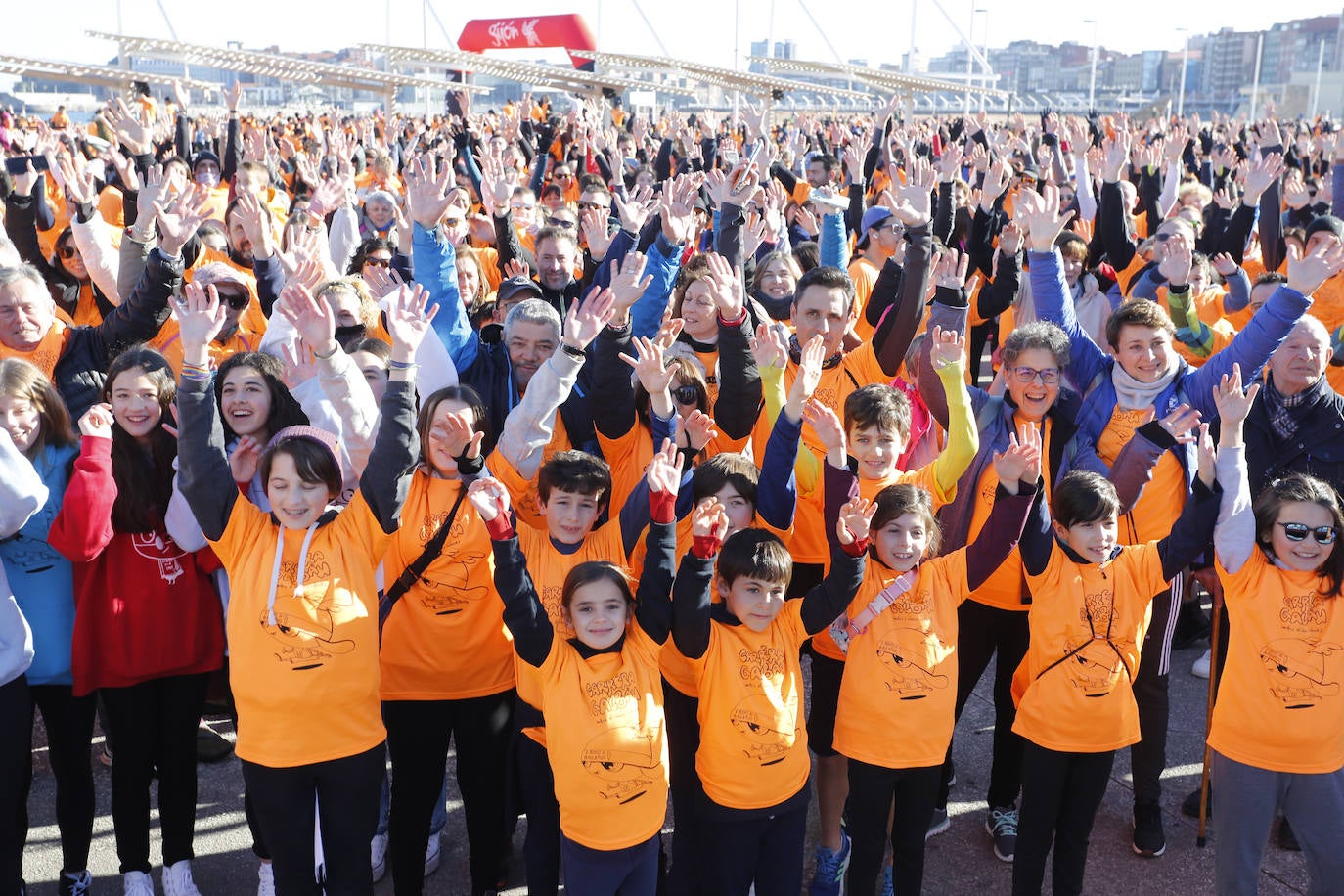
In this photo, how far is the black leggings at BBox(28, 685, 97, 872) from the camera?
311 centimetres

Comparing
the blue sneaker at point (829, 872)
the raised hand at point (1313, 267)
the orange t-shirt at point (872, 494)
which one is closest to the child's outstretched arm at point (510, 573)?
the orange t-shirt at point (872, 494)

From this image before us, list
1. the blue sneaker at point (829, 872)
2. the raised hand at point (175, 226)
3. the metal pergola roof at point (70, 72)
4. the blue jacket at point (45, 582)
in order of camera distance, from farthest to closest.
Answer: the metal pergola roof at point (70, 72) → the raised hand at point (175, 226) → the blue sneaker at point (829, 872) → the blue jacket at point (45, 582)

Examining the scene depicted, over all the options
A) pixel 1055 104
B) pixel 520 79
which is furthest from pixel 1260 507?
pixel 1055 104

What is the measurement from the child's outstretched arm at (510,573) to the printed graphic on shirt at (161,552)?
0.97 m

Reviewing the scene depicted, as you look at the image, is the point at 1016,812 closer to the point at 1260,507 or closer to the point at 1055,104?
the point at 1260,507

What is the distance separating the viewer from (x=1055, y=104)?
151 ft

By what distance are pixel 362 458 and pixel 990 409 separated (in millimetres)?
2048

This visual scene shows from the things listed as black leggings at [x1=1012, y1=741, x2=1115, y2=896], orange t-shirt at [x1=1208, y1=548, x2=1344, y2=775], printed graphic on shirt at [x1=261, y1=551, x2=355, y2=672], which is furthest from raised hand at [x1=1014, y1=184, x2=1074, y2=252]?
printed graphic on shirt at [x1=261, y1=551, x2=355, y2=672]

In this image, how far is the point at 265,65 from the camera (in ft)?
77.6

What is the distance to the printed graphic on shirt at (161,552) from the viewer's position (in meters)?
3.06

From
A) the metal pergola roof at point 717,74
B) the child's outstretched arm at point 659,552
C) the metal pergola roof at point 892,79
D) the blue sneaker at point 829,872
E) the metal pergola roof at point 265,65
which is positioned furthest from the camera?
the metal pergola roof at point 717,74

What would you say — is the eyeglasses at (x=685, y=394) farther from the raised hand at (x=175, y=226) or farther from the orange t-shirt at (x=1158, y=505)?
the raised hand at (x=175, y=226)

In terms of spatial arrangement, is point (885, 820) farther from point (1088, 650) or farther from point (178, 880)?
point (178, 880)

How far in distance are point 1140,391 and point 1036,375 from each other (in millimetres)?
428
